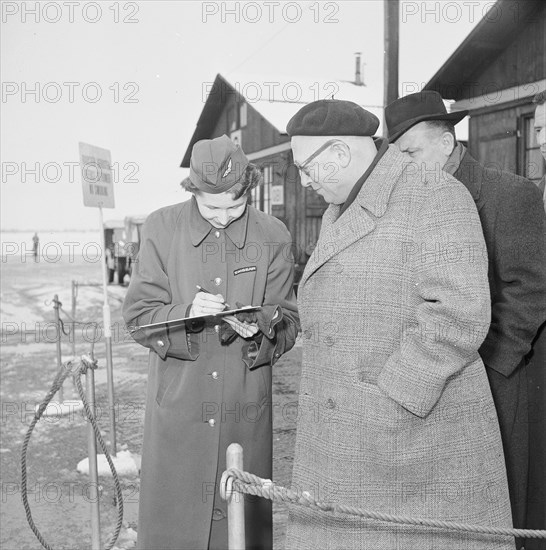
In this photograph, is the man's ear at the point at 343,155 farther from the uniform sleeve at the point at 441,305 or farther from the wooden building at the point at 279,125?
the wooden building at the point at 279,125

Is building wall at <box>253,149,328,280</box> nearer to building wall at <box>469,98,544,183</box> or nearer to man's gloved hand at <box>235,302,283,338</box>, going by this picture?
building wall at <box>469,98,544,183</box>

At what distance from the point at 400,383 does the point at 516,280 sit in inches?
41.4

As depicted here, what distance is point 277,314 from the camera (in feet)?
9.07

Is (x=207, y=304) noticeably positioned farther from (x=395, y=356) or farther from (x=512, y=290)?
(x=512, y=290)

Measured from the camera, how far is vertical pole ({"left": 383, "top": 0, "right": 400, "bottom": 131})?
8.25 m

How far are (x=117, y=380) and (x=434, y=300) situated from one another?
22.5 feet

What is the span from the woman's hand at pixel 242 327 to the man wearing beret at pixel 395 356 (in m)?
0.53

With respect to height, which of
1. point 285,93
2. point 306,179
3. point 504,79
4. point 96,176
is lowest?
point 306,179

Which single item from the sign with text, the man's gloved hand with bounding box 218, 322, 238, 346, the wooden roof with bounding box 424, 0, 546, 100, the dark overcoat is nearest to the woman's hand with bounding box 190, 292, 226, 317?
the man's gloved hand with bounding box 218, 322, 238, 346

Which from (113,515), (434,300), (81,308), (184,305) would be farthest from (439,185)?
(81,308)

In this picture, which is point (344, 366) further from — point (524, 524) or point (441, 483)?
point (524, 524)

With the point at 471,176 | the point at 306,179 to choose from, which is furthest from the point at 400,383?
the point at 471,176

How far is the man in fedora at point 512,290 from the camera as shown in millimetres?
2752

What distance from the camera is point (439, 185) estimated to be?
2035 millimetres
